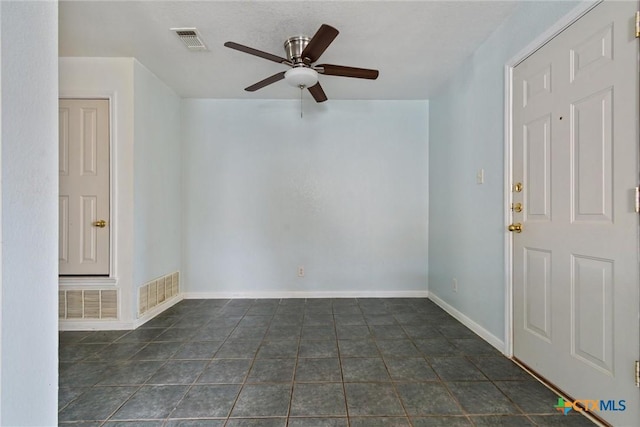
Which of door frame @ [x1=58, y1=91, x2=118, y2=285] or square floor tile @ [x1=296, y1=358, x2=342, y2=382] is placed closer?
square floor tile @ [x1=296, y1=358, x2=342, y2=382]

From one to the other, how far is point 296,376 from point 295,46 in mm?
2449

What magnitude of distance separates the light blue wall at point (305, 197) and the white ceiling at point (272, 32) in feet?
2.20

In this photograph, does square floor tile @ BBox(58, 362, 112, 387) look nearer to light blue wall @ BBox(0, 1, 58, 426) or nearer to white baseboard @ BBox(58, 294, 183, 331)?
white baseboard @ BBox(58, 294, 183, 331)

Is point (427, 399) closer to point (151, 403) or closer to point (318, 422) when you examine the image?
point (318, 422)

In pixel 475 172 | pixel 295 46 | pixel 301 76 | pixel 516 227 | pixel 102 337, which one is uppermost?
pixel 295 46

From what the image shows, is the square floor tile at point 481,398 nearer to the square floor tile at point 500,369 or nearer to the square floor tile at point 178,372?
the square floor tile at point 500,369

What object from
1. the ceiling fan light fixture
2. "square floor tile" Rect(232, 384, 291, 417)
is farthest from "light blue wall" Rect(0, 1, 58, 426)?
the ceiling fan light fixture

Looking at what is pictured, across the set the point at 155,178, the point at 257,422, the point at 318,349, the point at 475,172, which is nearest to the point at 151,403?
the point at 257,422

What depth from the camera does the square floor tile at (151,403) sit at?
1524 mm

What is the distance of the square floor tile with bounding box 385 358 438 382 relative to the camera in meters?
1.85

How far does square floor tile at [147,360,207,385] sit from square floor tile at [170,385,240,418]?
0.15 m

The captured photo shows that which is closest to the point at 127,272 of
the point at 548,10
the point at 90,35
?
the point at 90,35

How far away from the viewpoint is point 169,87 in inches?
133

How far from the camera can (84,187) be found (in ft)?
8.93
